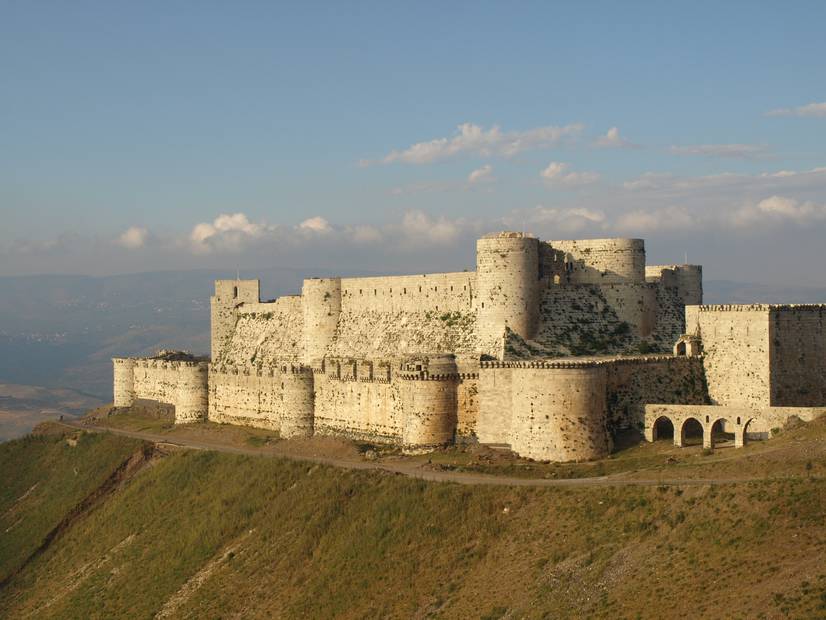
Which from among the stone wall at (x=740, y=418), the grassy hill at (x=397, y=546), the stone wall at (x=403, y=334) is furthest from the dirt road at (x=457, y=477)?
the stone wall at (x=403, y=334)

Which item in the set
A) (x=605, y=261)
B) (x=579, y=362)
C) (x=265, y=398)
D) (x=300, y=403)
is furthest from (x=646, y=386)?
(x=265, y=398)

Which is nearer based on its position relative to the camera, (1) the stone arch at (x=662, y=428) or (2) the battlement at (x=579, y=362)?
(2) the battlement at (x=579, y=362)

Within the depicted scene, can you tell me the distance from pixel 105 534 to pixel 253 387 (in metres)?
16.9

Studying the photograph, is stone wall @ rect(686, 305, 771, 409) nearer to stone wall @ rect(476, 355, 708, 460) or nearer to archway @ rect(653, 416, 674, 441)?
stone wall @ rect(476, 355, 708, 460)

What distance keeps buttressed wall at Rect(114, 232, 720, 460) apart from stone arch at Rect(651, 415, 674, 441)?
1173mm

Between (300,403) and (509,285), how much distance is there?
1608cm

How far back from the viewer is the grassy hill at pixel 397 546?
39.3 metres

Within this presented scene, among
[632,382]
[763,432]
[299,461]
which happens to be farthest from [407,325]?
[763,432]

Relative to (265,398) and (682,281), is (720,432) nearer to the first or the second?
(682,281)

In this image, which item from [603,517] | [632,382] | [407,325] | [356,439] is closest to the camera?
[603,517]

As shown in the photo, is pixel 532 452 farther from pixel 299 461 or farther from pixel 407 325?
pixel 407 325

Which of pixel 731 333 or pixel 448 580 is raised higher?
pixel 731 333

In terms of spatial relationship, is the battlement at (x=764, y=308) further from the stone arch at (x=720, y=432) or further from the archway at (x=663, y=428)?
the archway at (x=663, y=428)

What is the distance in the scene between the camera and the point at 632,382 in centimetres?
6084
